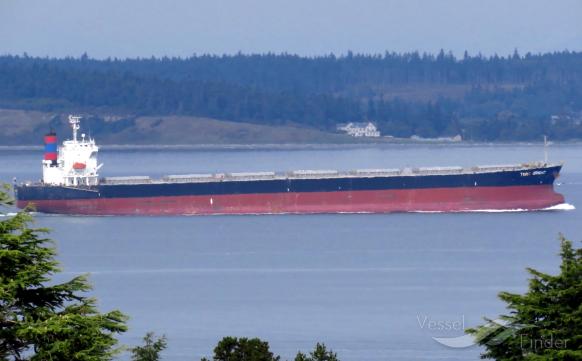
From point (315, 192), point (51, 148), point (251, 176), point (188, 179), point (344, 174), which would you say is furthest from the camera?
point (51, 148)

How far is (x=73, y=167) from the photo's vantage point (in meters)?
41.6

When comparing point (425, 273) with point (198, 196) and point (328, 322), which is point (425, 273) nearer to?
point (328, 322)

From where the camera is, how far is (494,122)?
140m

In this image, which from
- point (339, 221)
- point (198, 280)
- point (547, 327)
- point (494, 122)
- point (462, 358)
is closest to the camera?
point (547, 327)

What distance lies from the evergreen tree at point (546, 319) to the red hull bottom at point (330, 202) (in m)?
31.0

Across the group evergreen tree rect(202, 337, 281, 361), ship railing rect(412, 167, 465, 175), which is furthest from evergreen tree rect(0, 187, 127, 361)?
ship railing rect(412, 167, 465, 175)

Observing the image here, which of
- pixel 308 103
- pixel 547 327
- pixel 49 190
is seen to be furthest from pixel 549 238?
pixel 308 103

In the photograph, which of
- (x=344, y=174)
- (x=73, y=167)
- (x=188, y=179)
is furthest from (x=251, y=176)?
(x=73, y=167)

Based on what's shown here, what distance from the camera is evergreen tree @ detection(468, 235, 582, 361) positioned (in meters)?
7.20

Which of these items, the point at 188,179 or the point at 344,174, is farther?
the point at 188,179

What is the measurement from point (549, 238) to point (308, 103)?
11650cm

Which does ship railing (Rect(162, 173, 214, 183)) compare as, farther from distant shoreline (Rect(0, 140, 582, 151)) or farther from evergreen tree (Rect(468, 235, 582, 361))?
distant shoreline (Rect(0, 140, 582, 151))

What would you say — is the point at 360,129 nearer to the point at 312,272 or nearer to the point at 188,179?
the point at 188,179

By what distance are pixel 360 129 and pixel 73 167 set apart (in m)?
102
